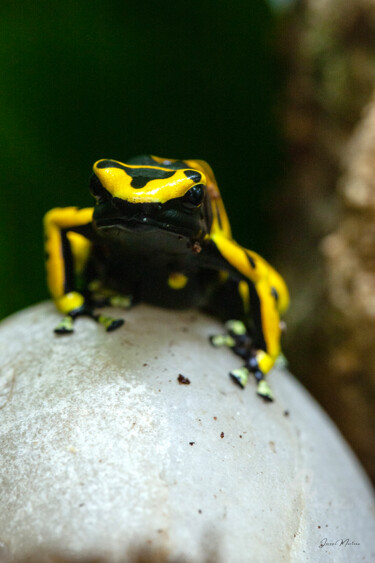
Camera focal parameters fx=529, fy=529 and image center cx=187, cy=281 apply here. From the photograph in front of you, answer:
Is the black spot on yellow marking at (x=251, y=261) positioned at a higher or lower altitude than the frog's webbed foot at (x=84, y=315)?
higher

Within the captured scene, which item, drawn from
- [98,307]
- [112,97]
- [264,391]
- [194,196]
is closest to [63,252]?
[98,307]

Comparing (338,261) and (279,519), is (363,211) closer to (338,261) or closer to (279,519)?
(338,261)

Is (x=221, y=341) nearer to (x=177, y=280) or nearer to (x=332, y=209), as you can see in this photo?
(x=177, y=280)

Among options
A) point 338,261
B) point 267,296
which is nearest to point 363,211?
point 338,261

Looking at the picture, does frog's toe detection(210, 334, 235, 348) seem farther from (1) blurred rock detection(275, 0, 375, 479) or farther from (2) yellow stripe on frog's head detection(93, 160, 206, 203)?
(1) blurred rock detection(275, 0, 375, 479)

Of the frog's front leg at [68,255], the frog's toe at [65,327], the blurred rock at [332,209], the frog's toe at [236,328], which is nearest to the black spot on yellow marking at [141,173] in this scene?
the frog's front leg at [68,255]

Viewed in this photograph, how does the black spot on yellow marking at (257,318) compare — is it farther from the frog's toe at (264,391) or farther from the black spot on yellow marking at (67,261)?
the black spot on yellow marking at (67,261)
